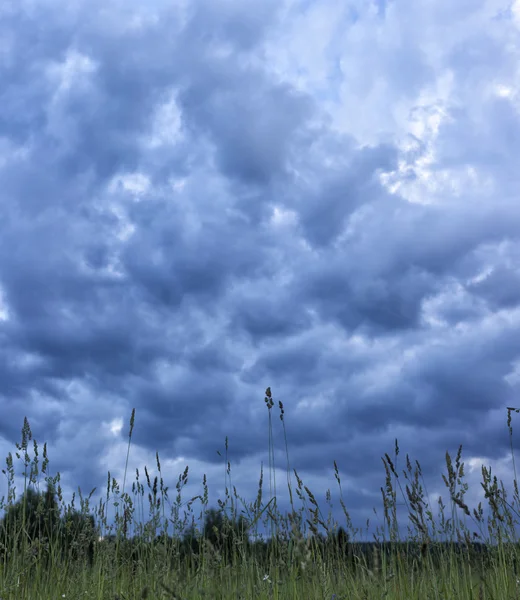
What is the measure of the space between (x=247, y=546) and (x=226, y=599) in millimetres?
873

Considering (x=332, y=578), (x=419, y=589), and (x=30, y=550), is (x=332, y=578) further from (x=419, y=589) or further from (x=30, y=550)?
(x=30, y=550)

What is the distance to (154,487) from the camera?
4020 millimetres

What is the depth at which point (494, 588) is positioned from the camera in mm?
4078

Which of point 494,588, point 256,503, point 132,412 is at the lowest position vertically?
point 494,588

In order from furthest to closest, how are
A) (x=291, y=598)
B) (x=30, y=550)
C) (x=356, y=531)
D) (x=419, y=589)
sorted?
(x=356, y=531) < (x=30, y=550) < (x=419, y=589) < (x=291, y=598)

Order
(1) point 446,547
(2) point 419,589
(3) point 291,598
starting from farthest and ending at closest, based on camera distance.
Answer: (1) point 446,547 → (2) point 419,589 → (3) point 291,598

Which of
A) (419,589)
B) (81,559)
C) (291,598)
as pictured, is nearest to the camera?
(291,598)

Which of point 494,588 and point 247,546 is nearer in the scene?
point 494,588

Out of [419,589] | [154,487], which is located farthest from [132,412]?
[419,589]

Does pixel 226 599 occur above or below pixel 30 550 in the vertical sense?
below

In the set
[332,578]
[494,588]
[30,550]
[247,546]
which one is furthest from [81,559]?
[494,588]

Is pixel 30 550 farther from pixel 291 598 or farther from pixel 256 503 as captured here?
pixel 291 598

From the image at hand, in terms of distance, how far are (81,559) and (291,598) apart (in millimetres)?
2694

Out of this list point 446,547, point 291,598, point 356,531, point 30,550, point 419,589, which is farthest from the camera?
point 356,531
